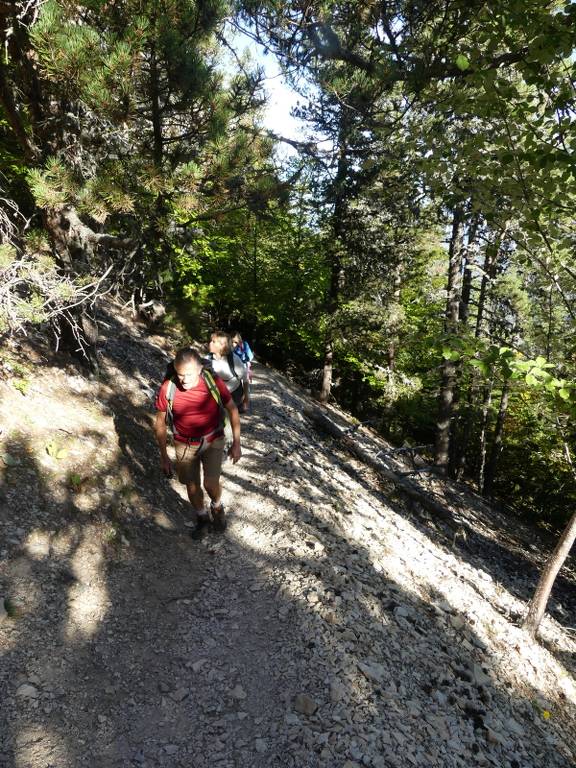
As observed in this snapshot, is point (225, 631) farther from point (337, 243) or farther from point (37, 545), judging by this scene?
point (337, 243)

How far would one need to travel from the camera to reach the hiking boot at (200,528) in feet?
18.7

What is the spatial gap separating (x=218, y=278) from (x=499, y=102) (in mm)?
16165

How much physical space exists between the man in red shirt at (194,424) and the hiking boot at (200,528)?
1.2 inches

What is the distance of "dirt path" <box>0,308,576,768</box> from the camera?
345 cm

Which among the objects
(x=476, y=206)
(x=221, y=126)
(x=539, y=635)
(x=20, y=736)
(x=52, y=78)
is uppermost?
(x=476, y=206)

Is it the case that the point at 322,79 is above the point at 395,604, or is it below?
above

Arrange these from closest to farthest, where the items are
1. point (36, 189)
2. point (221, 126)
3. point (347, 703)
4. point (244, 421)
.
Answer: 1. point (347, 703)
2. point (36, 189)
3. point (221, 126)
4. point (244, 421)

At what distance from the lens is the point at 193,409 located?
4984 mm

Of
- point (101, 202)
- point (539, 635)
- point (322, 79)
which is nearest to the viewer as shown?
point (101, 202)

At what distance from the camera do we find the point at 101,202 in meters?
5.41

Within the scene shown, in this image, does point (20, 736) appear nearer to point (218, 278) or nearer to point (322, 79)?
point (322, 79)

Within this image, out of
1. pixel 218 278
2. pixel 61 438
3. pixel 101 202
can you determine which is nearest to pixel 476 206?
pixel 101 202

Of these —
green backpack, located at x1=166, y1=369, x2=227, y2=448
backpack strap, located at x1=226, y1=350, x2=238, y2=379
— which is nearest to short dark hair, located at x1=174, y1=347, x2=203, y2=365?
green backpack, located at x1=166, y1=369, x2=227, y2=448

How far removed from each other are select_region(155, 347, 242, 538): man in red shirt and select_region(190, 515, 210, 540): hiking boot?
0.03m
